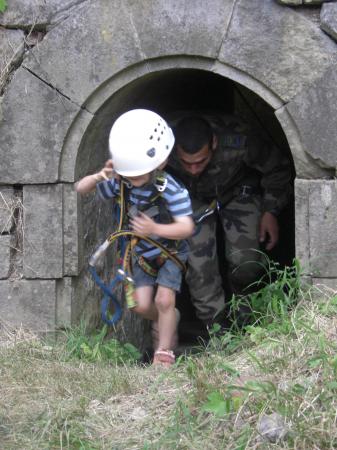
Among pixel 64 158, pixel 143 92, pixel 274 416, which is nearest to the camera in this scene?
pixel 274 416

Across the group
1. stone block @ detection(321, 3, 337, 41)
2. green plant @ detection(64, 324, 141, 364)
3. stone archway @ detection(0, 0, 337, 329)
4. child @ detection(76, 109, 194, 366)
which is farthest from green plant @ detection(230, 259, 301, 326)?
stone block @ detection(321, 3, 337, 41)

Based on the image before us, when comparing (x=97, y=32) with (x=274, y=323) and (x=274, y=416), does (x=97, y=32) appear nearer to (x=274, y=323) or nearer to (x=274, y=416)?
(x=274, y=323)

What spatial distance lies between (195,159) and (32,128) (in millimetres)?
981

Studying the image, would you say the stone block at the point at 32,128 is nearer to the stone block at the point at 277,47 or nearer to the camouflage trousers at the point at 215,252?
the stone block at the point at 277,47

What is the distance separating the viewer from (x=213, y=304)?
17.4 feet

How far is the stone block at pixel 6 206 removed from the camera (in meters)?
4.62

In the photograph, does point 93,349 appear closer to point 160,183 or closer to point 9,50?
point 160,183

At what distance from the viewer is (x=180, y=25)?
4328 mm

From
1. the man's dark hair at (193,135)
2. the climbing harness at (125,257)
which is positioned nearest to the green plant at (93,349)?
the climbing harness at (125,257)

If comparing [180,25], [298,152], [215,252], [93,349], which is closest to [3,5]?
[180,25]

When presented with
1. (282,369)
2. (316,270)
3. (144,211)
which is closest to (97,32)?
(144,211)

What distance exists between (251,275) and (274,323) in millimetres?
1326

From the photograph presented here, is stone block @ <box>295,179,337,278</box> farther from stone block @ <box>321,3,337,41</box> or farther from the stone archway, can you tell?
stone block @ <box>321,3,337,41</box>

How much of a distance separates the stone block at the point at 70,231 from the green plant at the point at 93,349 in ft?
1.13
